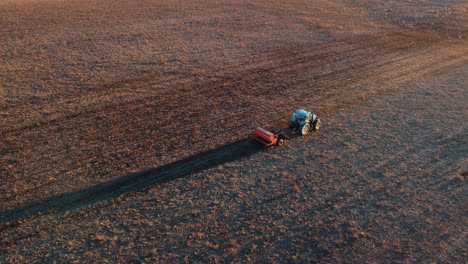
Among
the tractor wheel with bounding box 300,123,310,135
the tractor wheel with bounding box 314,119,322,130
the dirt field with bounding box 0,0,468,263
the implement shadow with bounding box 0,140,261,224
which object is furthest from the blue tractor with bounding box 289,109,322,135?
the implement shadow with bounding box 0,140,261,224

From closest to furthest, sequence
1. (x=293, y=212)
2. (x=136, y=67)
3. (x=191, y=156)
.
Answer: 1. (x=293, y=212)
2. (x=191, y=156)
3. (x=136, y=67)

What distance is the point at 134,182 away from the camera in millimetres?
14102

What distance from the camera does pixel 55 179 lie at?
14.1 metres

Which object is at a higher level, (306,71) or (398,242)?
(306,71)

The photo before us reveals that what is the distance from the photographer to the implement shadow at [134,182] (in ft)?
41.0

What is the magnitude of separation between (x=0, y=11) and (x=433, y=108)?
5146 centimetres

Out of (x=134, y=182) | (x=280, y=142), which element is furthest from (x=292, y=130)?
(x=134, y=182)

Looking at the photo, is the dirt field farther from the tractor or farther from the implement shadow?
the tractor

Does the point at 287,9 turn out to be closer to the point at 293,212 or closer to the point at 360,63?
the point at 360,63

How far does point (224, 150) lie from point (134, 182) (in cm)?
486

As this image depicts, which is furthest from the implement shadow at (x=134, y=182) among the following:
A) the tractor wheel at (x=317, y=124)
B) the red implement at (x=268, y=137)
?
the tractor wheel at (x=317, y=124)

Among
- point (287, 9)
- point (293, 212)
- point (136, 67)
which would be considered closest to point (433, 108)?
point (293, 212)

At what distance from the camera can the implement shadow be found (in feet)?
41.0

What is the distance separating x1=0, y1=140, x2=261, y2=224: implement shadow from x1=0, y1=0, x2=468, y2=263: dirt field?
0.07 metres
